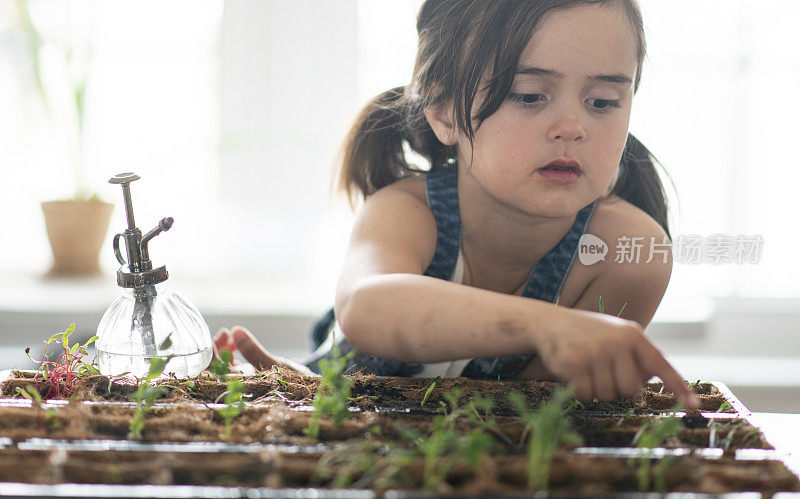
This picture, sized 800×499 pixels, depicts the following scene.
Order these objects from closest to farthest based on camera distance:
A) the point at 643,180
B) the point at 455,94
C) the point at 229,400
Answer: the point at 229,400 → the point at 455,94 → the point at 643,180

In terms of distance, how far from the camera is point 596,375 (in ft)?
1.89

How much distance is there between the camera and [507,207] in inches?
43.2

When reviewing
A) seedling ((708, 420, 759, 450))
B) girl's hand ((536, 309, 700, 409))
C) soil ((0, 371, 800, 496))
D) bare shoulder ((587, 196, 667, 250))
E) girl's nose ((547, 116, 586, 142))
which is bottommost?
seedling ((708, 420, 759, 450))

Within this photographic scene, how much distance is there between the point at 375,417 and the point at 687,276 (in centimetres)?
189

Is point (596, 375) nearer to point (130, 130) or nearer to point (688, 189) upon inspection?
point (688, 189)

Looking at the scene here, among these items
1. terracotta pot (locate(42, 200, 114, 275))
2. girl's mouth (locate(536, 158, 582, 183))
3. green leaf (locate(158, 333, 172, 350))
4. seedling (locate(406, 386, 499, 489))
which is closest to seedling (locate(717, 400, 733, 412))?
seedling (locate(406, 386, 499, 489))

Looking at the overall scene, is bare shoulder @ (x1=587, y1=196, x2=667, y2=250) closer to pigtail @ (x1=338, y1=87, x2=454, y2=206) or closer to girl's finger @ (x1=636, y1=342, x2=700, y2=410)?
pigtail @ (x1=338, y1=87, x2=454, y2=206)

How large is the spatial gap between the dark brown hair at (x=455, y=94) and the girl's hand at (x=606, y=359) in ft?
1.38

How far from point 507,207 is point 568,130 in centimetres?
24

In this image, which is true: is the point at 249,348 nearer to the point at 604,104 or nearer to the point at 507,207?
the point at 507,207

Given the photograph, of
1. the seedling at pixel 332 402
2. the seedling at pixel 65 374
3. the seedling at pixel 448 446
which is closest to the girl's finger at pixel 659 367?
the seedling at pixel 448 446

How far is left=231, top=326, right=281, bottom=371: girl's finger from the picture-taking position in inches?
41.1

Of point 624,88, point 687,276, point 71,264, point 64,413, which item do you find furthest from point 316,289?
point 64,413

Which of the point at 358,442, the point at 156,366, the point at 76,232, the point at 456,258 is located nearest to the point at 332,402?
the point at 358,442
